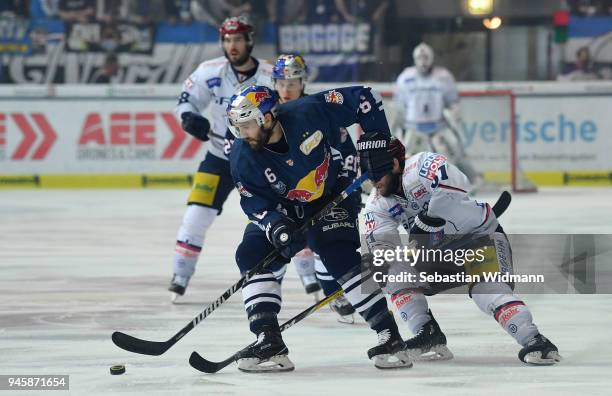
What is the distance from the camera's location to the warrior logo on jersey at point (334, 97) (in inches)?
218

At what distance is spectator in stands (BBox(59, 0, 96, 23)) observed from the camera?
53.2ft

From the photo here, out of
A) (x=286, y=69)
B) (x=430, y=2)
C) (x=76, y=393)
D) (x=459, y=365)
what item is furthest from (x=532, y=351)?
(x=430, y=2)

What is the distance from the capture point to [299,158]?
5.34 metres

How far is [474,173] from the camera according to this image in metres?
14.0

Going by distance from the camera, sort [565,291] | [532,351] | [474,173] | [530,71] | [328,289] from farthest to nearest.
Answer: [530,71], [474,173], [565,291], [328,289], [532,351]

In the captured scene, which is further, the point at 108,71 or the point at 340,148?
the point at 108,71

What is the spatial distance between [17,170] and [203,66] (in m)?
7.60

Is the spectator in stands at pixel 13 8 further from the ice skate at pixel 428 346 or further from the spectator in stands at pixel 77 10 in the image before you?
the ice skate at pixel 428 346

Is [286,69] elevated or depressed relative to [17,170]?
elevated

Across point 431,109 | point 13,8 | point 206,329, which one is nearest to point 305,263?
point 206,329

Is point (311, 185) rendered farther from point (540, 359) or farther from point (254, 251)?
point (540, 359)

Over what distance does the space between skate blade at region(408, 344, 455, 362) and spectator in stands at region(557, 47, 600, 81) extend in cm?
1018

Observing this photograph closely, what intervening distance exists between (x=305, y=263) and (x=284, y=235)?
6.81 feet

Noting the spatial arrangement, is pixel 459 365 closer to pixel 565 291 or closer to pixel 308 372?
pixel 308 372
